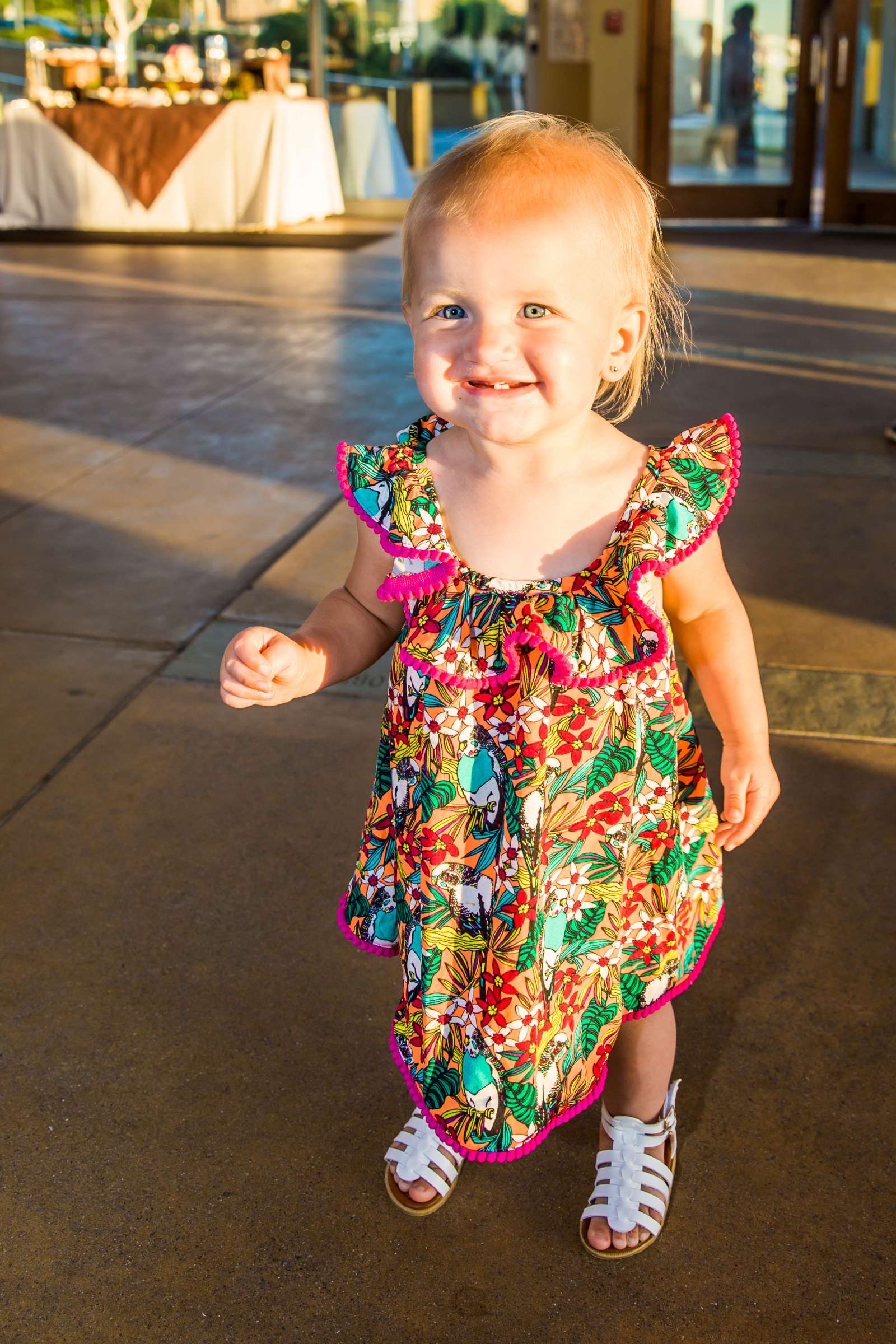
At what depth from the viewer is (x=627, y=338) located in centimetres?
128

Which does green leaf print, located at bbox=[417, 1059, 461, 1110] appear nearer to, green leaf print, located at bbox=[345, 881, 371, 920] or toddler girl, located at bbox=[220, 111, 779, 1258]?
toddler girl, located at bbox=[220, 111, 779, 1258]

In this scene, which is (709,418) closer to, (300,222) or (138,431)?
(138,431)

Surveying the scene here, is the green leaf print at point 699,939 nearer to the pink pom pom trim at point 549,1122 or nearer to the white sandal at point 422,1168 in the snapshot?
the pink pom pom trim at point 549,1122

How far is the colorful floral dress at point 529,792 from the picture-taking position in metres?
1.27

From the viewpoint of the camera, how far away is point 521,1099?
134 centimetres

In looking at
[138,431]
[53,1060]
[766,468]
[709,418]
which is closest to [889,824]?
[53,1060]

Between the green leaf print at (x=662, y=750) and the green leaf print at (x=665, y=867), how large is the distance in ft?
0.33

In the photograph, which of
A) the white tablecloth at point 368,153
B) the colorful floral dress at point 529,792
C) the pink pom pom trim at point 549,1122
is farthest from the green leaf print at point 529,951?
the white tablecloth at point 368,153

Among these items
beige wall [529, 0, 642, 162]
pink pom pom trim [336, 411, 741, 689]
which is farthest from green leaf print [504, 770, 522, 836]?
beige wall [529, 0, 642, 162]

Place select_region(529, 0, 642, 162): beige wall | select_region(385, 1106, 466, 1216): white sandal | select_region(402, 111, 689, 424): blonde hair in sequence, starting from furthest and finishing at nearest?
select_region(529, 0, 642, 162): beige wall → select_region(385, 1106, 466, 1216): white sandal → select_region(402, 111, 689, 424): blonde hair

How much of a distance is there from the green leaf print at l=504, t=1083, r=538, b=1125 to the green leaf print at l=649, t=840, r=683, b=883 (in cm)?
27

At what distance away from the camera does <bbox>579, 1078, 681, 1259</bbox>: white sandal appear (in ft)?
4.66

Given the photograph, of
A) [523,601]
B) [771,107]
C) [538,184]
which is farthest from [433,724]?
[771,107]

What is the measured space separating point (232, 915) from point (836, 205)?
9530 millimetres
